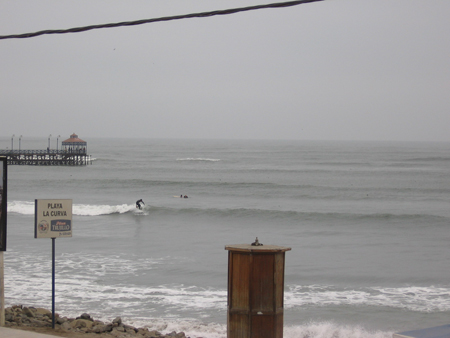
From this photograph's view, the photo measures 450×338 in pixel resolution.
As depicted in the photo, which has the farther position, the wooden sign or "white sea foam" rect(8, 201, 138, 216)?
"white sea foam" rect(8, 201, 138, 216)

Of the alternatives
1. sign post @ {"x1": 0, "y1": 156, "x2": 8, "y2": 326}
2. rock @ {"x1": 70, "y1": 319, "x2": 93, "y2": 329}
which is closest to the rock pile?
rock @ {"x1": 70, "y1": 319, "x2": 93, "y2": 329}

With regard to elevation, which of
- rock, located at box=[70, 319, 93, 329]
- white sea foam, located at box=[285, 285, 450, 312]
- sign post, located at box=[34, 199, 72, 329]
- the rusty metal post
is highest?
sign post, located at box=[34, 199, 72, 329]

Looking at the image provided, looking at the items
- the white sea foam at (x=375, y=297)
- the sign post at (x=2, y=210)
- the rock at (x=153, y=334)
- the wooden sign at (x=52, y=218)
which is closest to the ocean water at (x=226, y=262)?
the white sea foam at (x=375, y=297)

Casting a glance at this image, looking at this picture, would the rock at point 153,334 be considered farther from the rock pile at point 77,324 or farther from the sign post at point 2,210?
the sign post at point 2,210

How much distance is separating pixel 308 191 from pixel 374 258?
88.0 feet

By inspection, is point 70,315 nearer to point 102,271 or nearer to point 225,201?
point 102,271

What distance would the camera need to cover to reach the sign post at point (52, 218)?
763 centimetres

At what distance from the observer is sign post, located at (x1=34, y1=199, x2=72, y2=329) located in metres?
7.63

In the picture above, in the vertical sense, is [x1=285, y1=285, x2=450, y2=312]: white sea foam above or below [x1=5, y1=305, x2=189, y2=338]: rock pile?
below

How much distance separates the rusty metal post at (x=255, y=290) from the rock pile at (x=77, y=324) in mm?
3062

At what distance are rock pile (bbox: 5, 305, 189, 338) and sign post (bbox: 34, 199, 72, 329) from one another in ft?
5.68

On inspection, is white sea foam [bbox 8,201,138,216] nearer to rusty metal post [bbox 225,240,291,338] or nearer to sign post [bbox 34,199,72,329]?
sign post [bbox 34,199,72,329]

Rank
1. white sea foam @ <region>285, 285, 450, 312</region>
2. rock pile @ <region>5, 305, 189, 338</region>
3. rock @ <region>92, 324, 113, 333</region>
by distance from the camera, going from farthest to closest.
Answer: white sea foam @ <region>285, 285, 450, 312</region>
rock @ <region>92, 324, 113, 333</region>
rock pile @ <region>5, 305, 189, 338</region>

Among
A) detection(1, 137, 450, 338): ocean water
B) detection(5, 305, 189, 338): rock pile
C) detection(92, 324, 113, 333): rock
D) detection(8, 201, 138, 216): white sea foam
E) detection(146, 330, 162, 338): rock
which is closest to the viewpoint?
detection(5, 305, 189, 338): rock pile
